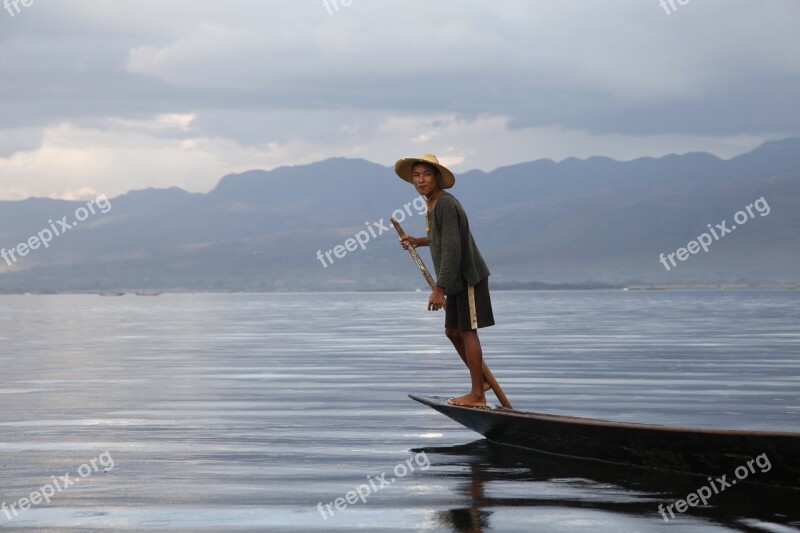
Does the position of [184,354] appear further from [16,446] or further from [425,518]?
[425,518]

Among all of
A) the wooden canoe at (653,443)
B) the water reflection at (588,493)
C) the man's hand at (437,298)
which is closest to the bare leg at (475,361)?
the wooden canoe at (653,443)

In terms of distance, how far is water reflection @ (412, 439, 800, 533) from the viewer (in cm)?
786

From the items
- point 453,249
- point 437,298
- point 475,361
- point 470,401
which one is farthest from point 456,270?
point 470,401

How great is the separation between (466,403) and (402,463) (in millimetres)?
1659

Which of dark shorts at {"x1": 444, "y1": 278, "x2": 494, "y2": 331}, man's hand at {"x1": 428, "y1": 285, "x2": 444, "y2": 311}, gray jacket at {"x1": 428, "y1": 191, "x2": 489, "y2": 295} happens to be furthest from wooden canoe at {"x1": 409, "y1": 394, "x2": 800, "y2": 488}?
gray jacket at {"x1": 428, "y1": 191, "x2": 489, "y2": 295}

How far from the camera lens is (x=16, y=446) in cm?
1138

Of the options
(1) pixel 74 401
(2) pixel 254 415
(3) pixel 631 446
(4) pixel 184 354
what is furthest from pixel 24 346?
(3) pixel 631 446

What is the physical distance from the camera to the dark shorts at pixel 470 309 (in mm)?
11422

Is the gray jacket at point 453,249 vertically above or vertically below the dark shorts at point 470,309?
above

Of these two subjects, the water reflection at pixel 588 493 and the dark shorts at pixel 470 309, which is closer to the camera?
the water reflection at pixel 588 493

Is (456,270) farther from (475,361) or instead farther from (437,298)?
(475,361)

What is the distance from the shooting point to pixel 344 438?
468 inches

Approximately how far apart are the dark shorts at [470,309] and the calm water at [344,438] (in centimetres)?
108

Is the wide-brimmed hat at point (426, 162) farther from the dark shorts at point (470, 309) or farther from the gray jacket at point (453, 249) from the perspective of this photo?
the dark shorts at point (470, 309)
